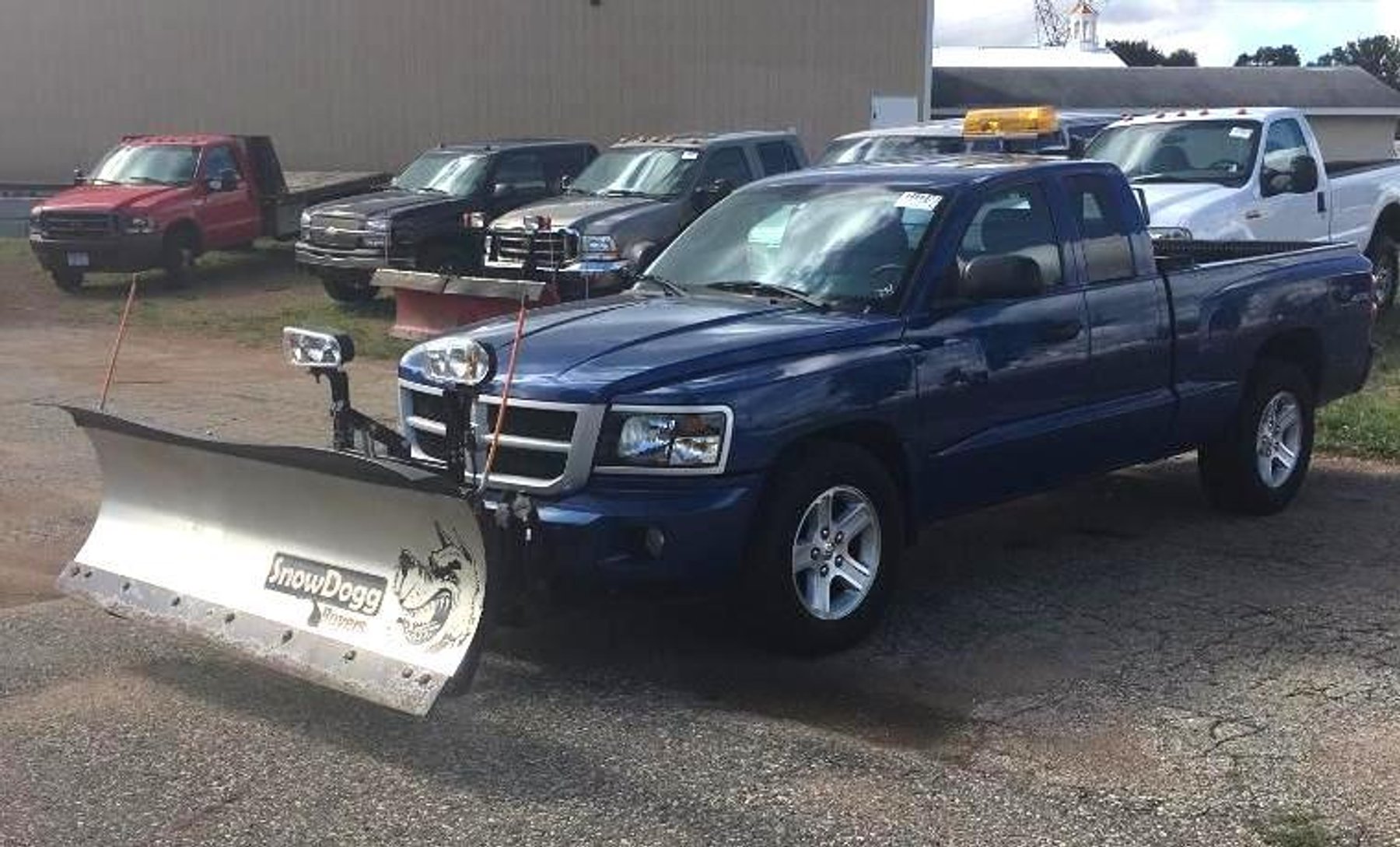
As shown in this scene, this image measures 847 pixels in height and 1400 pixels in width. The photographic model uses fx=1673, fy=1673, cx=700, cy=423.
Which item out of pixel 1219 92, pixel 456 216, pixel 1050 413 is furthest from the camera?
pixel 1219 92

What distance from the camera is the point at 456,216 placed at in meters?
19.2

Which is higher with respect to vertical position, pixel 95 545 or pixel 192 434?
pixel 192 434

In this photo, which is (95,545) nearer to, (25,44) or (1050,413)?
(1050,413)

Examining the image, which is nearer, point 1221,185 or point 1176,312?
point 1176,312

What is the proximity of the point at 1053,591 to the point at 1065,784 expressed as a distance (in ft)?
7.26

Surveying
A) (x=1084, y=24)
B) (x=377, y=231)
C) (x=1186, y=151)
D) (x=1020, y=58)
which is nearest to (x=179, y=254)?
(x=377, y=231)

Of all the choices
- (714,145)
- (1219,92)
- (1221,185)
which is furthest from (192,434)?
(1219,92)

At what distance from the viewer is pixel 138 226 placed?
2156 centimetres

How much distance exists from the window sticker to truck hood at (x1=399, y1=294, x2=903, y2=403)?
669 millimetres

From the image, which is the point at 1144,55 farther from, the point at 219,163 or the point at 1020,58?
the point at 219,163

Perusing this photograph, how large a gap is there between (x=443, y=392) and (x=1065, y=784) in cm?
262

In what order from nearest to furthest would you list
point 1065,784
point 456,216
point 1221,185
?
point 1065,784
point 1221,185
point 456,216

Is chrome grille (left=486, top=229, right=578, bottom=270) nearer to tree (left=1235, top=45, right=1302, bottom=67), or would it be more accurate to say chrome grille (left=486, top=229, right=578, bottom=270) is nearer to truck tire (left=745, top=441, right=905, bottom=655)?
truck tire (left=745, top=441, right=905, bottom=655)

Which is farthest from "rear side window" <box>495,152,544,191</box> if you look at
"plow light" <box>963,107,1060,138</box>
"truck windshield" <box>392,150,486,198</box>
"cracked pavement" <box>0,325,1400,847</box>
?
"cracked pavement" <box>0,325,1400,847</box>
